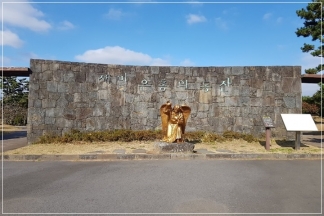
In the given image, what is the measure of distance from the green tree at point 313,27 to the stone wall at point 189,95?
16.9 ft

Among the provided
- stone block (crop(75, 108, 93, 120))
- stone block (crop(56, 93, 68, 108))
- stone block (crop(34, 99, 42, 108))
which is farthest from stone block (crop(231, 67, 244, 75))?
stone block (crop(34, 99, 42, 108))

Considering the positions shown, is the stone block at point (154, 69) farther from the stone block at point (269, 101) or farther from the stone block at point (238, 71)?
the stone block at point (269, 101)

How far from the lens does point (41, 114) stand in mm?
10227

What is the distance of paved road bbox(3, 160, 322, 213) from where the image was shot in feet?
12.1

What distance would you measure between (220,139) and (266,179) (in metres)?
4.99

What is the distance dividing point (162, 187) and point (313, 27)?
49.8ft

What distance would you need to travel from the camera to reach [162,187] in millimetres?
4582

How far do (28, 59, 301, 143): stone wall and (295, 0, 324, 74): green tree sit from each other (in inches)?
202

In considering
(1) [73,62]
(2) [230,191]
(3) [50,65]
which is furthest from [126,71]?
(2) [230,191]

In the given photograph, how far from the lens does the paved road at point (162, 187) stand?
368cm

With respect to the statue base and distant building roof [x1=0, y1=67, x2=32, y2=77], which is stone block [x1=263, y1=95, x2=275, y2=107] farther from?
distant building roof [x1=0, y1=67, x2=32, y2=77]

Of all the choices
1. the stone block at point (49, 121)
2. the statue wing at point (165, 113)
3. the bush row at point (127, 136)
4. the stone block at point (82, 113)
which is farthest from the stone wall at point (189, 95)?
the statue wing at point (165, 113)

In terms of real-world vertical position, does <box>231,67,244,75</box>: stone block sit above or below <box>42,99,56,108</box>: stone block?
above

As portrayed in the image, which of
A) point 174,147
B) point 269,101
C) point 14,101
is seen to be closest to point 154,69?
point 174,147
